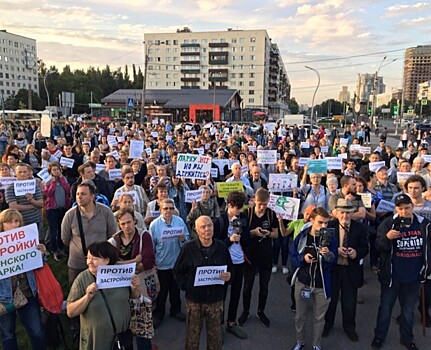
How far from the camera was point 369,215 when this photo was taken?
6.30 meters

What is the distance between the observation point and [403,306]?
4.77 m

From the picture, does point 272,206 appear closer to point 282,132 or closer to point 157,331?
point 157,331

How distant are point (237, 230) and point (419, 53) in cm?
11583

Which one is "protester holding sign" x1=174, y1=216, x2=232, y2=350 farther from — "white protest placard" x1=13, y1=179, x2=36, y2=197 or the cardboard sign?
the cardboard sign

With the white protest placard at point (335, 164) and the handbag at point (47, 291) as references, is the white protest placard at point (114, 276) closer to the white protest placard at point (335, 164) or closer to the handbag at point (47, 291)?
the handbag at point (47, 291)

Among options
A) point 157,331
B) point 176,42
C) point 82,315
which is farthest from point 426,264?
point 176,42

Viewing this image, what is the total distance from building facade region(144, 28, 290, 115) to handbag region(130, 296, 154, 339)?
10659 cm

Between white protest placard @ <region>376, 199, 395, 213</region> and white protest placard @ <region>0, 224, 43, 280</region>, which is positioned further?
white protest placard @ <region>376, 199, 395, 213</region>

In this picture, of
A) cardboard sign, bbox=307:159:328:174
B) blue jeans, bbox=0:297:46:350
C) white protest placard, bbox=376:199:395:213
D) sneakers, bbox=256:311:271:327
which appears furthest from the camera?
cardboard sign, bbox=307:159:328:174

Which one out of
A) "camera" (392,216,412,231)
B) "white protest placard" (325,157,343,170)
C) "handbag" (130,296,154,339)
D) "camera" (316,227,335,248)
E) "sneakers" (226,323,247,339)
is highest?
"white protest placard" (325,157,343,170)

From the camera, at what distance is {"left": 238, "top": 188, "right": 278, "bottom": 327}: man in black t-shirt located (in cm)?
503

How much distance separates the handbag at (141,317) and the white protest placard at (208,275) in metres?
0.60

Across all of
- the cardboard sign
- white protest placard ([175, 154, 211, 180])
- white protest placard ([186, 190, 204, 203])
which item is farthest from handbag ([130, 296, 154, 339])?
the cardboard sign

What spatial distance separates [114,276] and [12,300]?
4.20 ft
